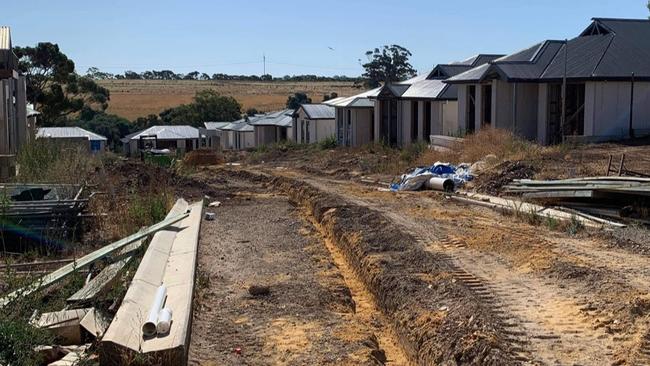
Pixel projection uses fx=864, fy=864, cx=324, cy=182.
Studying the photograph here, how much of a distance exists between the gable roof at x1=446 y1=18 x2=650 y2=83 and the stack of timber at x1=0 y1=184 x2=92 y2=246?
19.3 metres

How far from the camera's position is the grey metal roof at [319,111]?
5041 centimetres

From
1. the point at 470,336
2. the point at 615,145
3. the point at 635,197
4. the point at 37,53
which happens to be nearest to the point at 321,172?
the point at 615,145

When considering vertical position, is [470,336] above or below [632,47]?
below

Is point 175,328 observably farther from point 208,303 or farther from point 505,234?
point 505,234

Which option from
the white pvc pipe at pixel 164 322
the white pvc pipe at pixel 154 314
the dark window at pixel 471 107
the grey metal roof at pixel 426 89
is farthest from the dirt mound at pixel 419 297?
the grey metal roof at pixel 426 89

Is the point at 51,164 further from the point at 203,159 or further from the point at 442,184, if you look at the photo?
the point at 203,159

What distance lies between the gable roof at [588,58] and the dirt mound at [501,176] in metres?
8.06

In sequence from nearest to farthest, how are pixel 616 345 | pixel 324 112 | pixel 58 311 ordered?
pixel 616 345 < pixel 58 311 < pixel 324 112

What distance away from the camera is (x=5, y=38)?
19750 mm

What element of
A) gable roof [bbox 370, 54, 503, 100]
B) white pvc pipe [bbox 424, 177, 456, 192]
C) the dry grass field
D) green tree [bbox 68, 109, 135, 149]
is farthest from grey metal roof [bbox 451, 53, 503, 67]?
the dry grass field

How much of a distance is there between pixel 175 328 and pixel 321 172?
24.2m

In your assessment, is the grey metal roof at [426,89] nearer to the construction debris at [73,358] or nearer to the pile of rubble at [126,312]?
the pile of rubble at [126,312]

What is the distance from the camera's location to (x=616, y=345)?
743cm

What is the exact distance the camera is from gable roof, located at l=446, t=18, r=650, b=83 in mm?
28406
